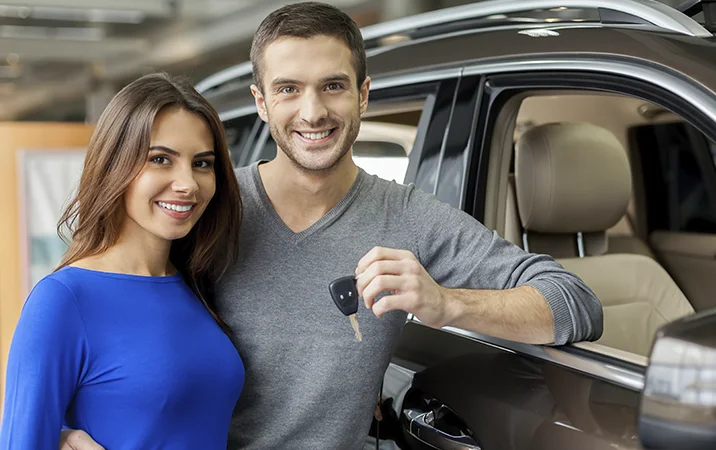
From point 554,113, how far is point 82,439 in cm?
220

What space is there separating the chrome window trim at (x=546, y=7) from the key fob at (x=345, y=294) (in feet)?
2.77

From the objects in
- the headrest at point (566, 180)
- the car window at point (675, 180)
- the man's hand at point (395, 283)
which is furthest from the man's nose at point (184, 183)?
the car window at point (675, 180)

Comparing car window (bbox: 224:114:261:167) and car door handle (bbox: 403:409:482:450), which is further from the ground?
car window (bbox: 224:114:261:167)

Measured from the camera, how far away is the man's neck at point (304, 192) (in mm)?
2031

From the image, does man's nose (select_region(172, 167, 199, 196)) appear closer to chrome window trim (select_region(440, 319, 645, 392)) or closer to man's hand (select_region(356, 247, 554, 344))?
man's hand (select_region(356, 247, 554, 344))

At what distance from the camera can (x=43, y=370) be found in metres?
1.56

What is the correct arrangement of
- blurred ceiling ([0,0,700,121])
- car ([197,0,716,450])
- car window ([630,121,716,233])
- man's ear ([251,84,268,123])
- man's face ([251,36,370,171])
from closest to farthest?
car ([197,0,716,450]) < man's face ([251,36,370,171]) < man's ear ([251,84,268,123]) < car window ([630,121,716,233]) < blurred ceiling ([0,0,700,121])

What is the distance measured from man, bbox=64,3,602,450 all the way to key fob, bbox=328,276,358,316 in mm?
249

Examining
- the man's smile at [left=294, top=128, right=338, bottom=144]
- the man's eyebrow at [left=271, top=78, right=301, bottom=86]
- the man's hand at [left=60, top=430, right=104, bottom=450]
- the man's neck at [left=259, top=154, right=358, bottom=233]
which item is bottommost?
the man's hand at [left=60, top=430, right=104, bottom=450]

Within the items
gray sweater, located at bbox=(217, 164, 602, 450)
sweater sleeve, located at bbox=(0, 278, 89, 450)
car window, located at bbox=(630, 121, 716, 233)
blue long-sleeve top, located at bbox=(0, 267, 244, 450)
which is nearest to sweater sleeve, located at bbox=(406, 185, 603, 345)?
gray sweater, located at bbox=(217, 164, 602, 450)

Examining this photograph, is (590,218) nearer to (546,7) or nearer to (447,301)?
(546,7)

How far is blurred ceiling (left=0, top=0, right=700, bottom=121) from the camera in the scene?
11.2 meters

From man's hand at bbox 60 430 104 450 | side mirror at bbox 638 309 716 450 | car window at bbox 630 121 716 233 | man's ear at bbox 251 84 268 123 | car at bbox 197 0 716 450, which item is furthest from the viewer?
car window at bbox 630 121 716 233

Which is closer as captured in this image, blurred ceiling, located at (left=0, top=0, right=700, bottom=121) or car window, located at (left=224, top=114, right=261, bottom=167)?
car window, located at (left=224, top=114, right=261, bottom=167)
